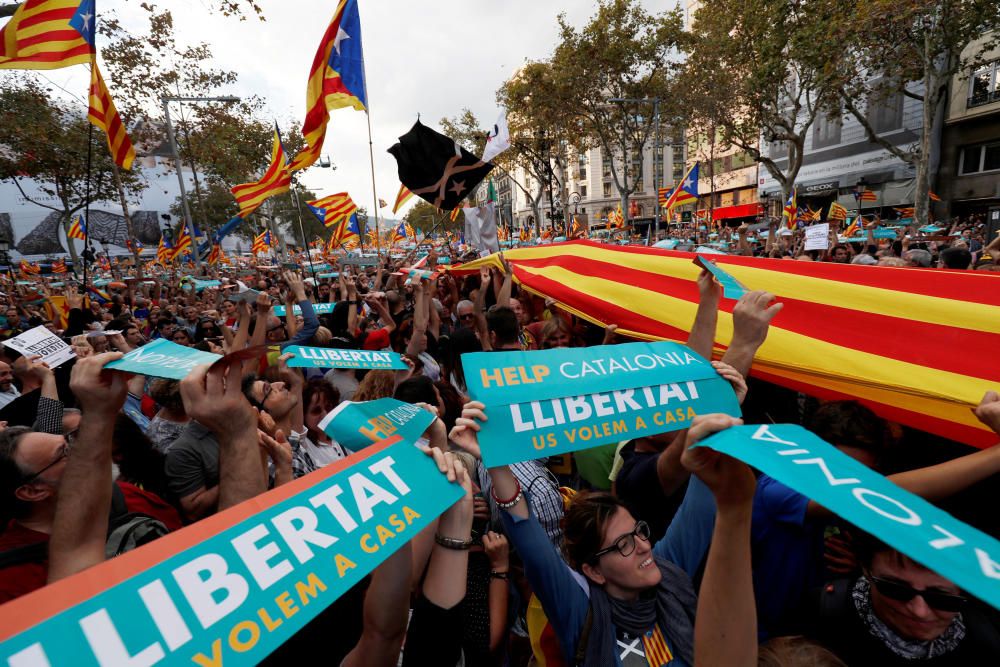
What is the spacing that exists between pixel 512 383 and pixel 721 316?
210 centimetres

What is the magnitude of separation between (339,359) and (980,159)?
32.1m

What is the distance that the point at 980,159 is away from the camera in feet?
74.6

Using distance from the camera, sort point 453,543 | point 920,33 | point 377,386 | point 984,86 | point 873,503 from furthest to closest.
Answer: point 984,86 < point 920,33 < point 377,386 < point 453,543 < point 873,503

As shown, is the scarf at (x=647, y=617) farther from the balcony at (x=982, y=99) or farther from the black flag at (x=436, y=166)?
the balcony at (x=982, y=99)

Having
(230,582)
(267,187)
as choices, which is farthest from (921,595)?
(267,187)

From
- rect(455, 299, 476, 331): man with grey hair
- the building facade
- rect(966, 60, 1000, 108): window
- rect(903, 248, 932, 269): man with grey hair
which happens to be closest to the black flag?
rect(455, 299, 476, 331): man with grey hair

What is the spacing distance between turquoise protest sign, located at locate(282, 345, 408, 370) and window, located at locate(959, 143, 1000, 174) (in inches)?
1232

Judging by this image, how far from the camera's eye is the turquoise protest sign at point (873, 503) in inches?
35.1

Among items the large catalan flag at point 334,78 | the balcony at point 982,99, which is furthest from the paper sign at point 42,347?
the balcony at point 982,99

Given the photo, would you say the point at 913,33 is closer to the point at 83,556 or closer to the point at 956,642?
the point at 956,642

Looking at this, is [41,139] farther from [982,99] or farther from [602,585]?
[982,99]

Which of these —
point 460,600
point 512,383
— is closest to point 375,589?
point 460,600

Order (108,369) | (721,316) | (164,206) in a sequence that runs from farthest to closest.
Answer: (164,206) < (721,316) < (108,369)

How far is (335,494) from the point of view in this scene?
1.30m
